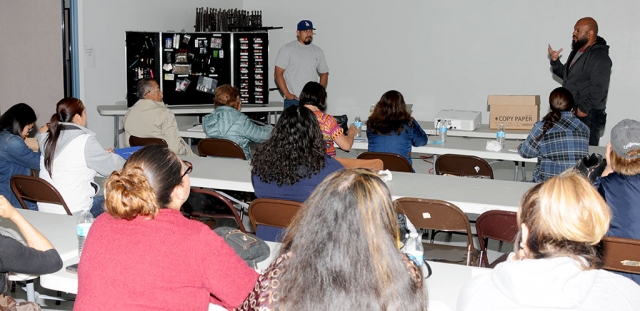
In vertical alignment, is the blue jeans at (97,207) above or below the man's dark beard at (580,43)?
below

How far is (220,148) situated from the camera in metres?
5.29

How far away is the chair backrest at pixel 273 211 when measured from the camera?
3109mm

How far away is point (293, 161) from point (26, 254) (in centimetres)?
135

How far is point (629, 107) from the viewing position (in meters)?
8.07

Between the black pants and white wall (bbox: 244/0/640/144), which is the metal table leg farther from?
the black pants

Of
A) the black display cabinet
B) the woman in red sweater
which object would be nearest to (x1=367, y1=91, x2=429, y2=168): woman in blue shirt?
the woman in red sweater

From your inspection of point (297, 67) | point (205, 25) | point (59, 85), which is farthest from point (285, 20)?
point (59, 85)

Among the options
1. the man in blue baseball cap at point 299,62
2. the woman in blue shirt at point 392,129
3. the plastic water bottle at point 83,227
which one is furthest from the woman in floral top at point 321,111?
the man in blue baseball cap at point 299,62

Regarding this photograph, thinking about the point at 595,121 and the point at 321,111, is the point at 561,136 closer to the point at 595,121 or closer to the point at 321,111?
the point at 321,111

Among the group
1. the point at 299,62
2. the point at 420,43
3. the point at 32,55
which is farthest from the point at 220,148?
the point at 420,43

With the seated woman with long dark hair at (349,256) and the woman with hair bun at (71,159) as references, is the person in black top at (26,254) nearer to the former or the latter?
the seated woman with long dark hair at (349,256)

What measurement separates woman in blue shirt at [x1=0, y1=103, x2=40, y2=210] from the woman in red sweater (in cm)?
243

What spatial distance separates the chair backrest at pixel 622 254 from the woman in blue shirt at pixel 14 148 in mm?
3297

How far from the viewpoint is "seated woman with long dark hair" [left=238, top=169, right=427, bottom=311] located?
1620 millimetres
